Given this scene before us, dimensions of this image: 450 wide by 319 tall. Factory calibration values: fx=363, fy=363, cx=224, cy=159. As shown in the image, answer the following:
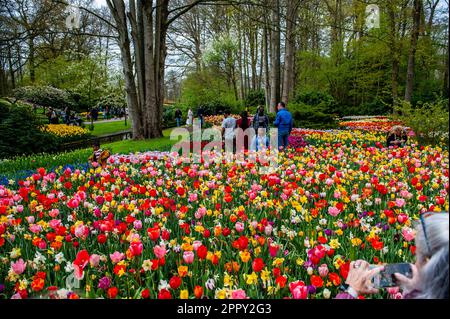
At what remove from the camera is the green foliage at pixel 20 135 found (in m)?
12.8

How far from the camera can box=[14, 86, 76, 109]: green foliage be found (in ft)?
81.5

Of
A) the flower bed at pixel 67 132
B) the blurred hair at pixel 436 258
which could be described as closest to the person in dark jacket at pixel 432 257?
the blurred hair at pixel 436 258

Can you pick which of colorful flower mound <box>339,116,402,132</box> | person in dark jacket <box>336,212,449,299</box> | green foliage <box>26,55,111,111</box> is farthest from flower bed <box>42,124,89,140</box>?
person in dark jacket <box>336,212,449,299</box>

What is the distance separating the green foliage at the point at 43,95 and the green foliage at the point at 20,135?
10725 mm

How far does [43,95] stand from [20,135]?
1378cm

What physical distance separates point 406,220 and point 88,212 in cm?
301

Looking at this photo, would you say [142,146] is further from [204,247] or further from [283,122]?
[204,247]

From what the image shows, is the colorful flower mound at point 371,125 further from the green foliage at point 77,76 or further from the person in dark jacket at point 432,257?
the green foliage at point 77,76

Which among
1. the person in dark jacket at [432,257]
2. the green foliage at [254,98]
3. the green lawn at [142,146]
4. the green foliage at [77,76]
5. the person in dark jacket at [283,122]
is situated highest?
the green foliage at [77,76]

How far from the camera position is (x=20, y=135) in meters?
13.3

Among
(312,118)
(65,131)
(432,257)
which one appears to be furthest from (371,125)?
(432,257)

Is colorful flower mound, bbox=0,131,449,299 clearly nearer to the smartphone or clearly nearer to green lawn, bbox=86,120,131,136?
the smartphone
